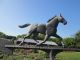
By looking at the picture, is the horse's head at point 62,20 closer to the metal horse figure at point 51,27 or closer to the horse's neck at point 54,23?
the metal horse figure at point 51,27

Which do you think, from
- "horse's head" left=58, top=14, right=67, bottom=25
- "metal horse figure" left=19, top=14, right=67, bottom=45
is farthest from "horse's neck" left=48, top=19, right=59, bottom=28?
"horse's head" left=58, top=14, right=67, bottom=25

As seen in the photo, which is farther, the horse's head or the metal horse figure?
the metal horse figure

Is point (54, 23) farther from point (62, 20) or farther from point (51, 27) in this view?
point (62, 20)

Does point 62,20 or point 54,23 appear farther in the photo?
point 54,23

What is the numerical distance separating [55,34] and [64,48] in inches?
31.2

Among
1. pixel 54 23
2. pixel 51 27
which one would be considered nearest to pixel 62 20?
pixel 54 23

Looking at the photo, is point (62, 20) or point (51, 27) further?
point (51, 27)

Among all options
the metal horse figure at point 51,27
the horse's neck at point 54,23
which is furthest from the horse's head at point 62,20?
the horse's neck at point 54,23

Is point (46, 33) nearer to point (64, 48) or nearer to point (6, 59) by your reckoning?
point (64, 48)

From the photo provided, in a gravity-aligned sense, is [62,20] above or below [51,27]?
above

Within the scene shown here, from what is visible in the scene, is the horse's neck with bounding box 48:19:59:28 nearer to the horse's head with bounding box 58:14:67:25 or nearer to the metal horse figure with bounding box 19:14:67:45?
the metal horse figure with bounding box 19:14:67:45

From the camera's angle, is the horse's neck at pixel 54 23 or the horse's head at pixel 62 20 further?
the horse's neck at pixel 54 23

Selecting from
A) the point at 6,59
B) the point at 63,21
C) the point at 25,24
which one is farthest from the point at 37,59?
the point at 63,21

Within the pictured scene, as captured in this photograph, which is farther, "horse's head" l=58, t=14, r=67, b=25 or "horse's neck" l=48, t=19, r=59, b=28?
"horse's neck" l=48, t=19, r=59, b=28
